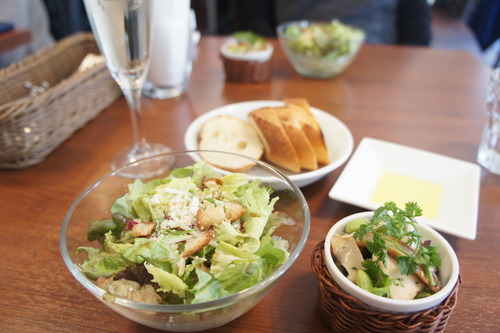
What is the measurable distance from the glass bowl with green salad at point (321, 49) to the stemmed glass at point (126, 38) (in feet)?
2.26

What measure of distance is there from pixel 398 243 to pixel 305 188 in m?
0.34

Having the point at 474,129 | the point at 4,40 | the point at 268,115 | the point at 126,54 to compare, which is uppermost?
the point at 126,54

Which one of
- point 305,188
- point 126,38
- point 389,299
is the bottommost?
point 305,188

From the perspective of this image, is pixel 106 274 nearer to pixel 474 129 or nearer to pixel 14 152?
pixel 14 152

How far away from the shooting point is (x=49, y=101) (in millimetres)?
939

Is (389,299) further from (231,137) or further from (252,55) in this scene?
(252,55)

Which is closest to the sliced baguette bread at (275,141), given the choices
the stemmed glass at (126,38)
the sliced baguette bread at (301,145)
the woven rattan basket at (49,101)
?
the sliced baguette bread at (301,145)

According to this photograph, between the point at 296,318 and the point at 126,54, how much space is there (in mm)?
624

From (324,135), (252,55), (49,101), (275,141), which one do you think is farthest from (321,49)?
(49,101)

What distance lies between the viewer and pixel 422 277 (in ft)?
1.67

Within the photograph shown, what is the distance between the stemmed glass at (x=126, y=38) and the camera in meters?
0.77

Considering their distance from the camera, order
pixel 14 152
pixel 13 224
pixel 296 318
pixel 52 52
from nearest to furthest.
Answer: pixel 296 318
pixel 13 224
pixel 14 152
pixel 52 52

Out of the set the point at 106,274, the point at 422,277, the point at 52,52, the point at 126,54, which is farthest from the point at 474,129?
the point at 52,52

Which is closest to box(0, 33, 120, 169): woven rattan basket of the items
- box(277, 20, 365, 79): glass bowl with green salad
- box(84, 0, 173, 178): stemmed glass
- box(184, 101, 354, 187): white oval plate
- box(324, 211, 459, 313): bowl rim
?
box(84, 0, 173, 178): stemmed glass
